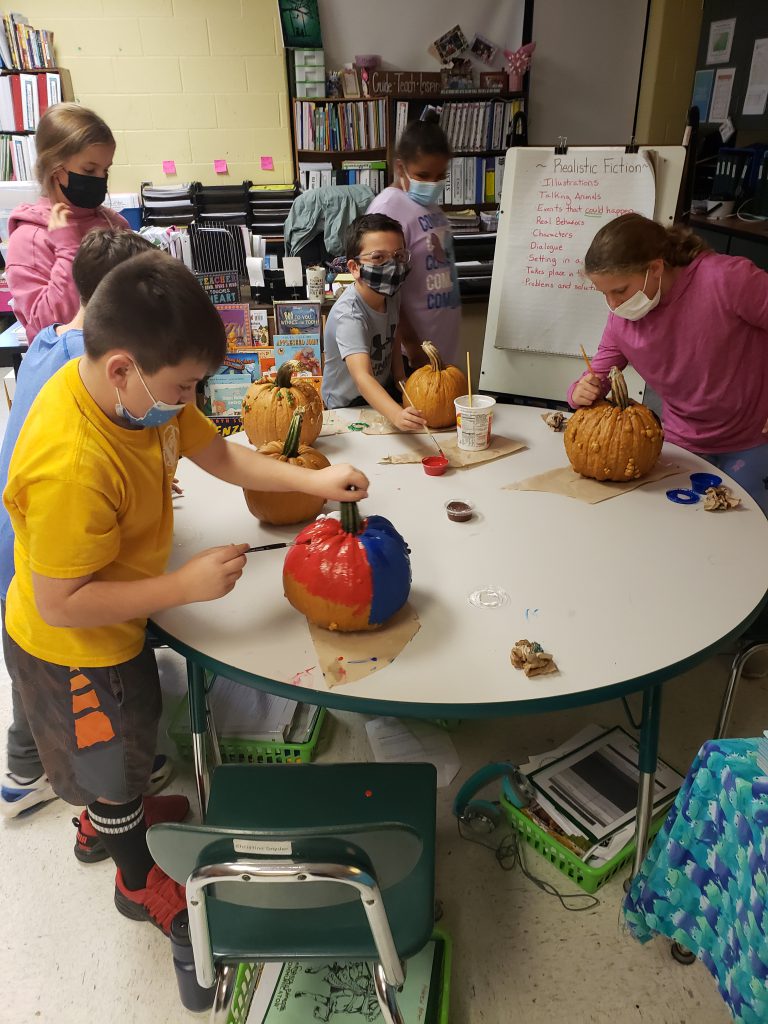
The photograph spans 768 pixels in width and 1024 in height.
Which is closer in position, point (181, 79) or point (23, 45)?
point (23, 45)

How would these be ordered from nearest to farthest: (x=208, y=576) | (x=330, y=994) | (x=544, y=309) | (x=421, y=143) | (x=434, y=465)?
(x=208, y=576) < (x=330, y=994) < (x=434, y=465) < (x=421, y=143) < (x=544, y=309)

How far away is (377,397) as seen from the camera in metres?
2.10

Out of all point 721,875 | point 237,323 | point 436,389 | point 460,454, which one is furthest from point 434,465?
point 237,323

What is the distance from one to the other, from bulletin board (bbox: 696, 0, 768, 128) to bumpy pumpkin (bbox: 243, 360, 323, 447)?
443 centimetres

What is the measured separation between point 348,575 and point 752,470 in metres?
1.45

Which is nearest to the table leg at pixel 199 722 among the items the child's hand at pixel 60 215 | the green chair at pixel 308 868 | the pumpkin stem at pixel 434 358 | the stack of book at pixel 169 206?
the green chair at pixel 308 868

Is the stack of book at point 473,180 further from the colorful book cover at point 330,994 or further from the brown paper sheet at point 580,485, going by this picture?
the colorful book cover at point 330,994

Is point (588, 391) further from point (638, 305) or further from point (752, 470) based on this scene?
point (752, 470)

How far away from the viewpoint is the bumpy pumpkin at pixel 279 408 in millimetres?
1901

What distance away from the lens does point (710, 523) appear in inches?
62.1

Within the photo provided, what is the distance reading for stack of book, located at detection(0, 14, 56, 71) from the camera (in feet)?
15.7

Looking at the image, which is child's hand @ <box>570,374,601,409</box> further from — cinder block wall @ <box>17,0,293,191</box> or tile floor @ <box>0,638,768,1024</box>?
cinder block wall @ <box>17,0,293,191</box>

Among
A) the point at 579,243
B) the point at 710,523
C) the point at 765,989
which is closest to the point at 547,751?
the point at 710,523

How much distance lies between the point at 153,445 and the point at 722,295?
1559mm
